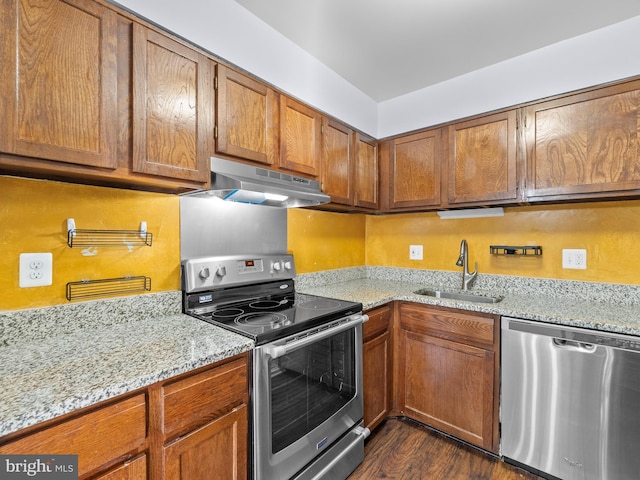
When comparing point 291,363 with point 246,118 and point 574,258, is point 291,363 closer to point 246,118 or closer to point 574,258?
point 246,118

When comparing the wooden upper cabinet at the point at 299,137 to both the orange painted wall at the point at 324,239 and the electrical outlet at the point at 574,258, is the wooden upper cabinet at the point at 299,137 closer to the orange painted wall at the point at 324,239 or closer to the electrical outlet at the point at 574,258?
the orange painted wall at the point at 324,239

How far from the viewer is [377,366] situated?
6.40 ft

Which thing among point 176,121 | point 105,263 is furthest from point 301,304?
point 176,121

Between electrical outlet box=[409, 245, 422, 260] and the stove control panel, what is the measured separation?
1.12 m

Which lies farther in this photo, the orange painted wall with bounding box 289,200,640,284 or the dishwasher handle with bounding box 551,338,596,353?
the orange painted wall with bounding box 289,200,640,284

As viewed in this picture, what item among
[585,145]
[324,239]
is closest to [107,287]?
[324,239]

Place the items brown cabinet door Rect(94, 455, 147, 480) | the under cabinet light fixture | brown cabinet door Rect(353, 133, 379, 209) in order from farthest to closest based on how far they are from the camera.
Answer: brown cabinet door Rect(353, 133, 379, 209) < the under cabinet light fixture < brown cabinet door Rect(94, 455, 147, 480)

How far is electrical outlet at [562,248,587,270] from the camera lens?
1.92 metres

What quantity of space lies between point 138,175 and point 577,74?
236 cm

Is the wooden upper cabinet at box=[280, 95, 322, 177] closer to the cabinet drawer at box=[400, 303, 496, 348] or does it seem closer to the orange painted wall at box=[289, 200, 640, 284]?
the orange painted wall at box=[289, 200, 640, 284]

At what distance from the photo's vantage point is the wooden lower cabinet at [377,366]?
1.86 m

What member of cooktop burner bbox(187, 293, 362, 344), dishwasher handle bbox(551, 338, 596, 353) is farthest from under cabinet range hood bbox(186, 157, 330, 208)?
dishwasher handle bbox(551, 338, 596, 353)

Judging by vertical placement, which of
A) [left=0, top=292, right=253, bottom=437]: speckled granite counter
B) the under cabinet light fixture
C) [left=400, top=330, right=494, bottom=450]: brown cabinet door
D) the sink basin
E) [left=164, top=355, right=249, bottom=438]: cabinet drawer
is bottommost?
[left=400, top=330, right=494, bottom=450]: brown cabinet door

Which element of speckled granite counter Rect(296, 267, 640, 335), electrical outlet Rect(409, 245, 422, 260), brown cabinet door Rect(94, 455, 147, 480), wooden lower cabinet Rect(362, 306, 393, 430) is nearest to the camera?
brown cabinet door Rect(94, 455, 147, 480)
